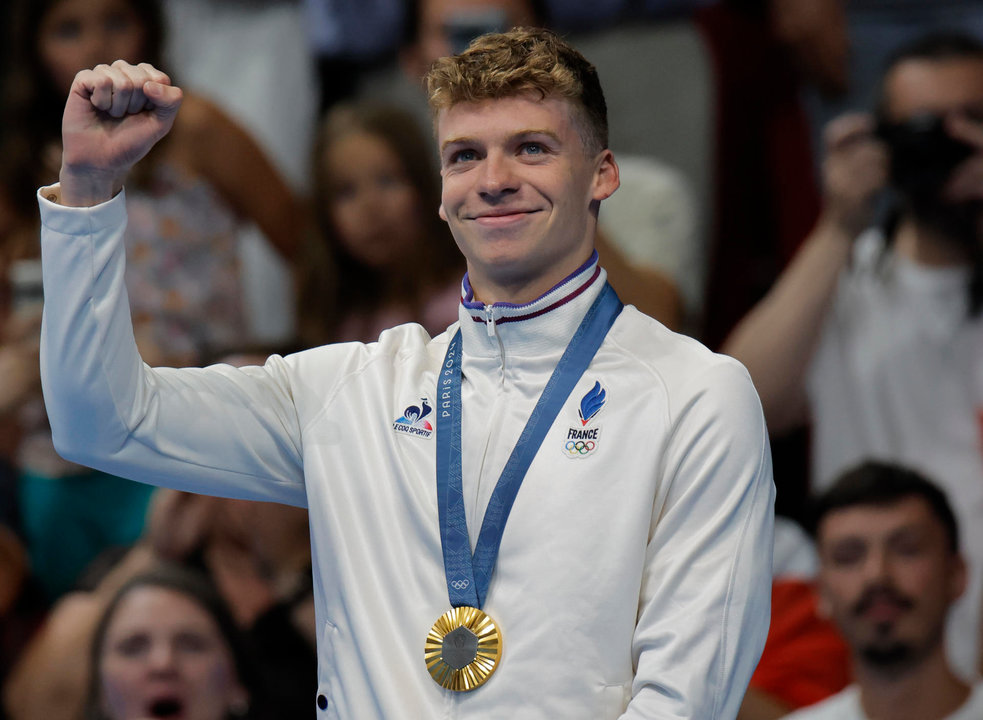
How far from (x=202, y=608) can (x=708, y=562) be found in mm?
2471

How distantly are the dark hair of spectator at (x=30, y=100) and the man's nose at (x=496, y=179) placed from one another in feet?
11.1

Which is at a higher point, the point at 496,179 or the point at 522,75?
the point at 522,75

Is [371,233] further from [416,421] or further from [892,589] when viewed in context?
[416,421]

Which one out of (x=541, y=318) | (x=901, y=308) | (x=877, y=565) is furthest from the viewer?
(x=901, y=308)

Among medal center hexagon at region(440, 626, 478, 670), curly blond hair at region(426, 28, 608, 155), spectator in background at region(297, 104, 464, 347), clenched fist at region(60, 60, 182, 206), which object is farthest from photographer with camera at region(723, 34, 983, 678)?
clenched fist at region(60, 60, 182, 206)

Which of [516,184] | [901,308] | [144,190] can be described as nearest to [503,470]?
[516,184]

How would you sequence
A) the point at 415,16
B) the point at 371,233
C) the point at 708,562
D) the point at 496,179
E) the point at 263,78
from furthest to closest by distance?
the point at 263,78
the point at 415,16
the point at 371,233
the point at 496,179
the point at 708,562

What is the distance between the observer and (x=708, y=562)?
2.40 metres

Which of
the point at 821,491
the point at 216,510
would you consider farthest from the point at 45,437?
the point at 821,491

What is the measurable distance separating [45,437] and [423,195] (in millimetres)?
1700

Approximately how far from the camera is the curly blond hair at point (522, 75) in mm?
2539

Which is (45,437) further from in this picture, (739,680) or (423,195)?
(739,680)

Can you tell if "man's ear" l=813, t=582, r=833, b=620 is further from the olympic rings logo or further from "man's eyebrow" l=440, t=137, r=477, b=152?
"man's eyebrow" l=440, t=137, r=477, b=152

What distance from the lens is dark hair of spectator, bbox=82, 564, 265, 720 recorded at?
14.6 feet
